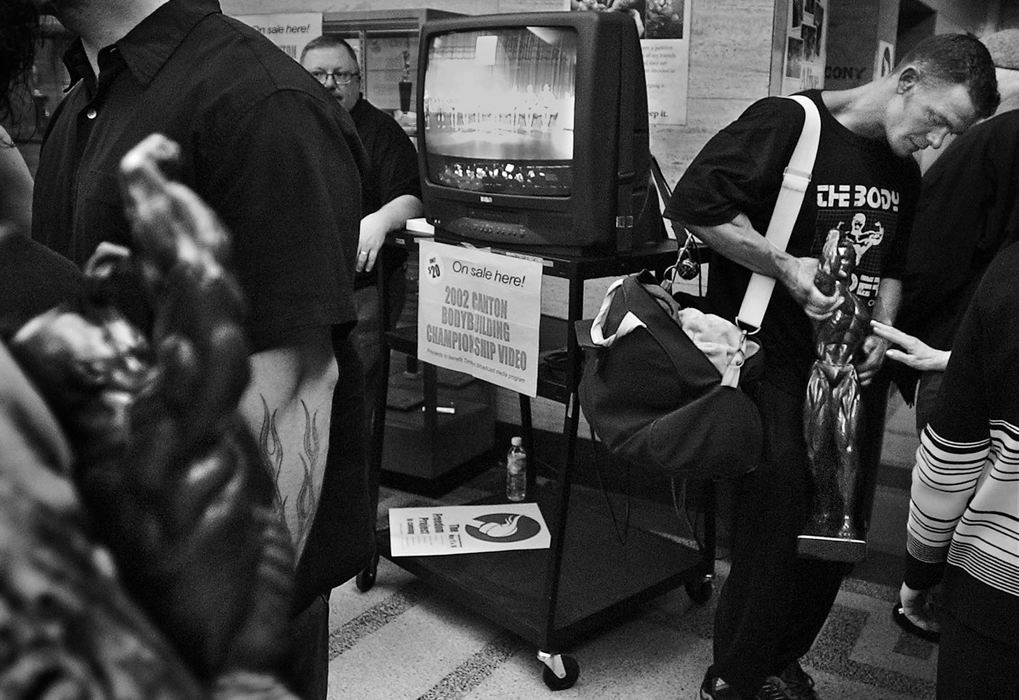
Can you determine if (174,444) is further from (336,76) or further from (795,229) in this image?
(336,76)

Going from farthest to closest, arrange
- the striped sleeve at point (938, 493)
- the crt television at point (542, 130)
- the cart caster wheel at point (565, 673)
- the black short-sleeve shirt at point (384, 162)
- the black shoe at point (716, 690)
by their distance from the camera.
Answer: the black short-sleeve shirt at point (384, 162) < the cart caster wheel at point (565, 673) < the black shoe at point (716, 690) < the crt television at point (542, 130) < the striped sleeve at point (938, 493)

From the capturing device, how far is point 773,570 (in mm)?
2086

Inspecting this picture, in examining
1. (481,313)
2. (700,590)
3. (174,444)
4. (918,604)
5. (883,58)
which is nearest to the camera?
(174,444)

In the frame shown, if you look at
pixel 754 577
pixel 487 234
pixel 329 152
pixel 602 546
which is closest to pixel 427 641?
pixel 602 546

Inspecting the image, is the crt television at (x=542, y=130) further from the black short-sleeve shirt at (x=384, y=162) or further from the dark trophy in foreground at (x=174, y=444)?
the dark trophy in foreground at (x=174, y=444)

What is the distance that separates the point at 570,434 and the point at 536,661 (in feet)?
2.23

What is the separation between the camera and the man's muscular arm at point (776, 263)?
79.4 inches

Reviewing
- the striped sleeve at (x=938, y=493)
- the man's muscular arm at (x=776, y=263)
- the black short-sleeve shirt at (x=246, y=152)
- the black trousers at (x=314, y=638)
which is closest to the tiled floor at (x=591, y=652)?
the striped sleeve at (x=938, y=493)

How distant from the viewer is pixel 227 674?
261 millimetres

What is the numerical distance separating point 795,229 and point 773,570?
755mm

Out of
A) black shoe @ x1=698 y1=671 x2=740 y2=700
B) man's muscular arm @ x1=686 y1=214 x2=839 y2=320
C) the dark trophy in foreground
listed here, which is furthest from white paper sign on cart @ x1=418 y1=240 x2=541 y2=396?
the dark trophy in foreground

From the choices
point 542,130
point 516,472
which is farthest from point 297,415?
point 516,472

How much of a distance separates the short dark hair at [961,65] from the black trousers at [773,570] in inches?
28.9

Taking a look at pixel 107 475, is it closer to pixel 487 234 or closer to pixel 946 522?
pixel 946 522
